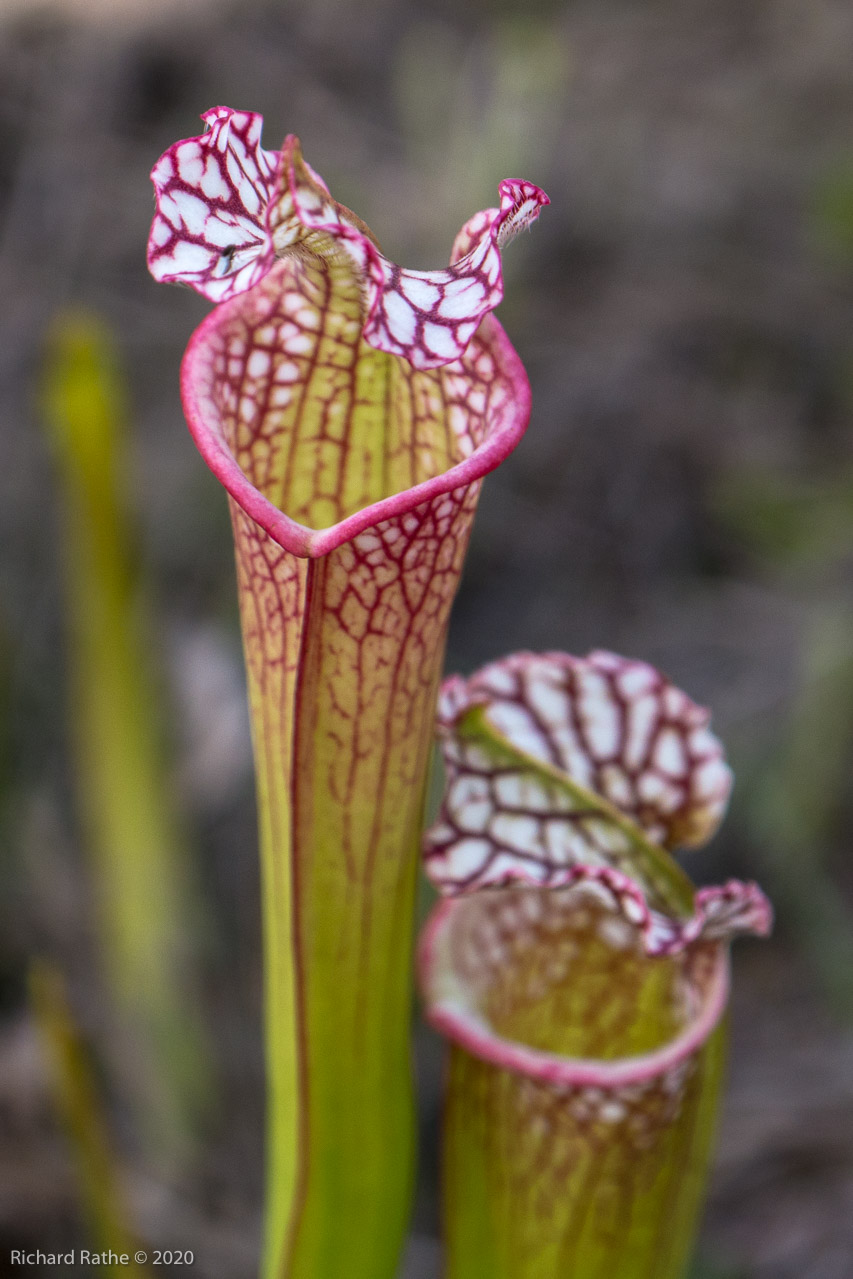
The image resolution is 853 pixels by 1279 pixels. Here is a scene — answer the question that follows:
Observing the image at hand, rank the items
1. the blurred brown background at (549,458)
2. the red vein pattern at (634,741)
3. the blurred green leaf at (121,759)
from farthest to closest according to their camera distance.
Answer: the blurred brown background at (549,458) < the blurred green leaf at (121,759) < the red vein pattern at (634,741)

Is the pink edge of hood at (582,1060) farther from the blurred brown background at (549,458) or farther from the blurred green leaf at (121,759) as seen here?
the blurred brown background at (549,458)

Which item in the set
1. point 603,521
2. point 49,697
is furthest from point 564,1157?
point 603,521

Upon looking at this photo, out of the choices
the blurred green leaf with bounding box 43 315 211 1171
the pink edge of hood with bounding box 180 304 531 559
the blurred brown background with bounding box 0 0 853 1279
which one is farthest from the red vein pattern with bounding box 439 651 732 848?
the blurred brown background with bounding box 0 0 853 1279

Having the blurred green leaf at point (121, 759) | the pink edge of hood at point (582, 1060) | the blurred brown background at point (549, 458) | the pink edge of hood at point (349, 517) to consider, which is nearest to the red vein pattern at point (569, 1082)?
the pink edge of hood at point (582, 1060)

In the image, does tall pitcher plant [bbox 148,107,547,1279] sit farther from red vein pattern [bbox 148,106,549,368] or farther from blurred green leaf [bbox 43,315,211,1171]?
blurred green leaf [bbox 43,315,211,1171]

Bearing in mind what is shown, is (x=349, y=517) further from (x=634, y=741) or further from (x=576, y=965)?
(x=576, y=965)

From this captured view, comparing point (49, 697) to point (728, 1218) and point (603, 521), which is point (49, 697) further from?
point (728, 1218)
